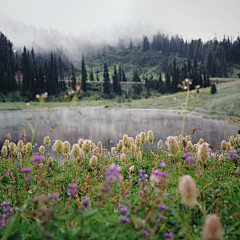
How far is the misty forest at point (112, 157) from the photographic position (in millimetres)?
1213

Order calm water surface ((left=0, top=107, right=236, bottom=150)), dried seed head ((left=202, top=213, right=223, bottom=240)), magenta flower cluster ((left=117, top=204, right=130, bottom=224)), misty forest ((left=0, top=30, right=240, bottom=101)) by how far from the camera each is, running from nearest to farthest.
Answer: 1. dried seed head ((left=202, top=213, right=223, bottom=240))
2. magenta flower cluster ((left=117, top=204, right=130, bottom=224))
3. calm water surface ((left=0, top=107, right=236, bottom=150))
4. misty forest ((left=0, top=30, right=240, bottom=101))

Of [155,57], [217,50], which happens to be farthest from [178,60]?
[217,50]

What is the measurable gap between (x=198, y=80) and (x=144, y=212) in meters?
43.6

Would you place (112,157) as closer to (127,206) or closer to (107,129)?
(127,206)

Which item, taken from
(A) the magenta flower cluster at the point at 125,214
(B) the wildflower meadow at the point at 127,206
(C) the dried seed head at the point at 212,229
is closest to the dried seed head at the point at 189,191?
(B) the wildflower meadow at the point at 127,206

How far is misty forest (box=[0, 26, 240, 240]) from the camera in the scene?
1.21 meters

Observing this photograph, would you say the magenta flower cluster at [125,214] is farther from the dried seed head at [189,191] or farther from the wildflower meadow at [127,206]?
the dried seed head at [189,191]

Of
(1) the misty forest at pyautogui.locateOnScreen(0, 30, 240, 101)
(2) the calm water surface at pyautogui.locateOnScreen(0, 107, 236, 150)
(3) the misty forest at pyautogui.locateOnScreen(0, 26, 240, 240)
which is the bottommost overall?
(2) the calm water surface at pyautogui.locateOnScreen(0, 107, 236, 150)

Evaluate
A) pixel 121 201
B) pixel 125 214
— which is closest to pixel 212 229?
pixel 125 214

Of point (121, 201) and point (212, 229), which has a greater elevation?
point (212, 229)

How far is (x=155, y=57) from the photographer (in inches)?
5221

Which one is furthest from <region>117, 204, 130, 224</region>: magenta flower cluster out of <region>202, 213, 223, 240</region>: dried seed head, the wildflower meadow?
<region>202, 213, 223, 240</region>: dried seed head

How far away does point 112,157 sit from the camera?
4398 mm

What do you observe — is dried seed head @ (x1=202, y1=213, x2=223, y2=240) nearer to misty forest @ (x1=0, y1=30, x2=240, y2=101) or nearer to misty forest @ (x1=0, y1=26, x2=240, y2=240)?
misty forest @ (x1=0, y1=26, x2=240, y2=240)
